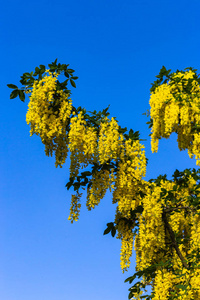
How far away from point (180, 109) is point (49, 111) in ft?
13.4

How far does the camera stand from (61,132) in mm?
7641

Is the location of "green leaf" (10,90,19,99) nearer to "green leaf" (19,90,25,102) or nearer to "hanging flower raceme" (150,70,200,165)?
"green leaf" (19,90,25,102)

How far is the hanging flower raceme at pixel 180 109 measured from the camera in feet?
32.4

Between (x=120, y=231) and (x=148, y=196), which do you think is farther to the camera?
(x=120, y=231)

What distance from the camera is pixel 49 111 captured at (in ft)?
25.3

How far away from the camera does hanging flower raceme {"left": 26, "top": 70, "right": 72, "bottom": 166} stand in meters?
7.56

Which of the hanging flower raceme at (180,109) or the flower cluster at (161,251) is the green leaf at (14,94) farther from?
the hanging flower raceme at (180,109)

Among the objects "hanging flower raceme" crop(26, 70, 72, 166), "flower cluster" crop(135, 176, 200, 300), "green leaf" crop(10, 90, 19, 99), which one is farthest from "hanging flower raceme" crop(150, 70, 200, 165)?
"green leaf" crop(10, 90, 19, 99)

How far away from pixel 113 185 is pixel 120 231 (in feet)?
3.45

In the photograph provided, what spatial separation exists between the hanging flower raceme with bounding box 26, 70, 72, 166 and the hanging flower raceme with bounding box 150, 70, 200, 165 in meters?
3.74

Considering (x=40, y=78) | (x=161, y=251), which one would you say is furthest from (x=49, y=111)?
(x=161, y=251)

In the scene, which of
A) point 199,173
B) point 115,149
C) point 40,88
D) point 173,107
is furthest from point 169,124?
point 40,88

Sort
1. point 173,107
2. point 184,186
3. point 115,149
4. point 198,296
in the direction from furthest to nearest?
point 173,107 → point 184,186 → point 115,149 → point 198,296

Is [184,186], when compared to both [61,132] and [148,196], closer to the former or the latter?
[148,196]
